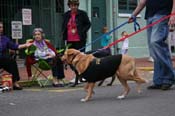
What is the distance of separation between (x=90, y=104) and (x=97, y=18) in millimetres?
13683

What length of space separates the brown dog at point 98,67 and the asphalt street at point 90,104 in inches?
13.2

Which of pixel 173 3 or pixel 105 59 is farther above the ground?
pixel 173 3

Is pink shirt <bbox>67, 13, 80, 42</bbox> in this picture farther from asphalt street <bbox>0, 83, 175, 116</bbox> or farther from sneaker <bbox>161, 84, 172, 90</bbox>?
sneaker <bbox>161, 84, 172, 90</bbox>

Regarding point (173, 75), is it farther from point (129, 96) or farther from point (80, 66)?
point (80, 66)

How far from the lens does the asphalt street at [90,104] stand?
7152mm

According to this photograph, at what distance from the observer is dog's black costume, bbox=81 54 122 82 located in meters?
8.30

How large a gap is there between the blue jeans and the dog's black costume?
104 cm

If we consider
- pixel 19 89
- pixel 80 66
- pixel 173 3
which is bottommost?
pixel 19 89

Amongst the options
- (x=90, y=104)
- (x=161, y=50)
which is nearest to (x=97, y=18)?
(x=161, y=50)

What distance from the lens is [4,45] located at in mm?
10922

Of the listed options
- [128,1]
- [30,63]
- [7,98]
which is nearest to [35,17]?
[128,1]

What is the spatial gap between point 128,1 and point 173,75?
14.1 meters

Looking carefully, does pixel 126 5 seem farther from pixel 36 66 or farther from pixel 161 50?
pixel 161 50

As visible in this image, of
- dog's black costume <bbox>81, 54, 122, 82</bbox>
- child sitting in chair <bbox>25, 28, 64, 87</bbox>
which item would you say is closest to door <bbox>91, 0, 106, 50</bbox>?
child sitting in chair <bbox>25, 28, 64, 87</bbox>
